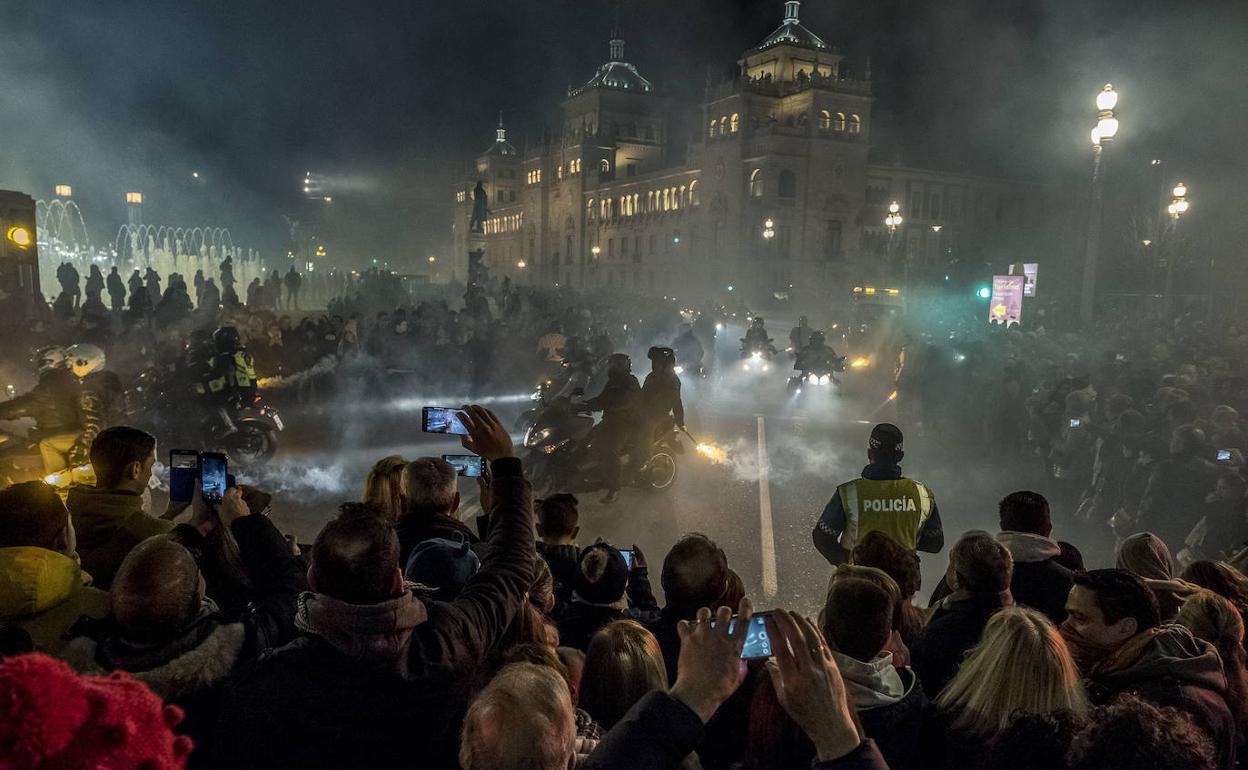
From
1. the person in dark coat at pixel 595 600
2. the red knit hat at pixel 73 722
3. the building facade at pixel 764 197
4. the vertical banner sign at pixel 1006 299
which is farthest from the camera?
the building facade at pixel 764 197

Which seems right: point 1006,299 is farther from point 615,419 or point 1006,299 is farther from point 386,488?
point 386,488

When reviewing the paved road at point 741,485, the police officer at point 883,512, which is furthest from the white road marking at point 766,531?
the police officer at point 883,512

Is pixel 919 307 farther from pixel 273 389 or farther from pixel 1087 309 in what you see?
pixel 273 389

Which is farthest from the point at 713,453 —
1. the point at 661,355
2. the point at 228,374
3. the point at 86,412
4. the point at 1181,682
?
the point at 1181,682

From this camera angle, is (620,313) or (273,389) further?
(620,313)

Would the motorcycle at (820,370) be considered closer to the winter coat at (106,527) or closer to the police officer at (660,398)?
the police officer at (660,398)

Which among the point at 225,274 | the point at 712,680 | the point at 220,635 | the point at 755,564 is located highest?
the point at 225,274

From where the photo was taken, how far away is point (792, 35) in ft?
268

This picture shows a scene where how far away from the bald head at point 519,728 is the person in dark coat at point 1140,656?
6.32 ft

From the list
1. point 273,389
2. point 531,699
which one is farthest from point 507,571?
point 273,389

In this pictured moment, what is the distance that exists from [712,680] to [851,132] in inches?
3048

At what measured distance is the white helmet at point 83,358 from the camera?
8.07 metres

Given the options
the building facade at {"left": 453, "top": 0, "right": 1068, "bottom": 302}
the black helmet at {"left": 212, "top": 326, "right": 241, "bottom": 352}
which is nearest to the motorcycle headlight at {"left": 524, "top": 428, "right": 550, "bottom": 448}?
the black helmet at {"left": 212, "top": 326, "right": 241, "bottom": 352}

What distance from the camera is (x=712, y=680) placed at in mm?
1893
